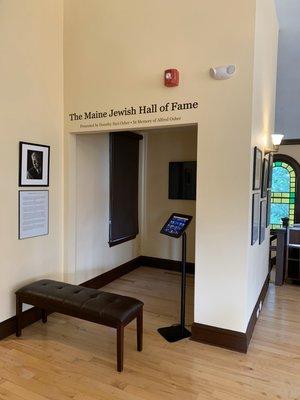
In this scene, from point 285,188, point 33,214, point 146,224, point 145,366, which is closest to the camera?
point 145,366

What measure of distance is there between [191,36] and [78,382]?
3.14 metres

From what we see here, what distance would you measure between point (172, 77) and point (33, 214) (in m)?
1.98

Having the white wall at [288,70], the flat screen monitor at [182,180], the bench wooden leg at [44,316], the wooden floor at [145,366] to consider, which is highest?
the white wall at [288,70]

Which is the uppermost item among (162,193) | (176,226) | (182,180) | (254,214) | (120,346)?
(182,180)

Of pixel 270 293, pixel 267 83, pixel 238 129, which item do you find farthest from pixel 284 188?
pixel 238 129

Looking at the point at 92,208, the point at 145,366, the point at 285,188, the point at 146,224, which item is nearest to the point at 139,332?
the point at 145,366

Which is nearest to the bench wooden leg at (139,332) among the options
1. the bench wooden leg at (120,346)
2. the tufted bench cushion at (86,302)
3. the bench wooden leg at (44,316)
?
the tufted bench cushion at (86,302)

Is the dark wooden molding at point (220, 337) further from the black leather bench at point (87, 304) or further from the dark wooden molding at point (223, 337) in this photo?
the black leather bench at point (87, 304)

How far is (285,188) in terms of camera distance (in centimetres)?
684

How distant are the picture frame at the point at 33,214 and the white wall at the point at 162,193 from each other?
237 cm

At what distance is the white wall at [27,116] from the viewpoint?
287 centimetres

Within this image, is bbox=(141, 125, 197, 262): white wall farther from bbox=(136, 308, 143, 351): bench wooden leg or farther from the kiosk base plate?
bbox=(136, 308, 143, 351): bench wooden leg

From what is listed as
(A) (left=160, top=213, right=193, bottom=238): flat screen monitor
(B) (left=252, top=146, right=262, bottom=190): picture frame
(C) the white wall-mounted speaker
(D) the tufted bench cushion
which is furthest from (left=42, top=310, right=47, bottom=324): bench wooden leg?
(C) the white wall-mounted speaker

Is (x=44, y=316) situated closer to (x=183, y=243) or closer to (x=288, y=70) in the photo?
(x=183, y=243)
